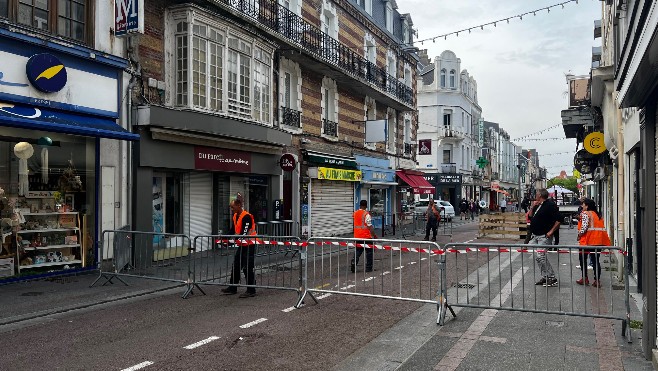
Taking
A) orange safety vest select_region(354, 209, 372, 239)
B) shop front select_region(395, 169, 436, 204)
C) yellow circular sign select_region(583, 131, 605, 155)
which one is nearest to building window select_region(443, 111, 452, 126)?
shop front select_region(395, 169, 436, 204)

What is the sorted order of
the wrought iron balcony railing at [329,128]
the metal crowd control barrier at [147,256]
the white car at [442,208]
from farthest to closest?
the white car at [442,208], the wrought iron balcony railing at [329,128], the metal crowd control barrier at [147,256]

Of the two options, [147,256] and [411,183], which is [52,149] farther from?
[411,183]

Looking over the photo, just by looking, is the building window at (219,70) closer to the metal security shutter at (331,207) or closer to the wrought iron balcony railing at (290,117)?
the wrought iron balcony railing at (290,117)

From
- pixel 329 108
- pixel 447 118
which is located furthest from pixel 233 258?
pixel 447 118

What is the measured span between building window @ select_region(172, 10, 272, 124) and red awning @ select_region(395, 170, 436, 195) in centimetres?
1310

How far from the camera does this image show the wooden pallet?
20984 millimetres

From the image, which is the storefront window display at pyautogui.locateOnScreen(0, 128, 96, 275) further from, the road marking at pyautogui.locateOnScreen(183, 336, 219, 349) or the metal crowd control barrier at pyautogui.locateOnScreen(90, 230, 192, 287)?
the road marking at pyautogui.locateOnScreen(183, 336, 219, 349)

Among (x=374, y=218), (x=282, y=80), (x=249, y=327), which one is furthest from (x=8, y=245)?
(x=374, y=218)

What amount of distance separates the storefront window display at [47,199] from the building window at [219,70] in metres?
3.28

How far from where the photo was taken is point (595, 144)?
15.4m

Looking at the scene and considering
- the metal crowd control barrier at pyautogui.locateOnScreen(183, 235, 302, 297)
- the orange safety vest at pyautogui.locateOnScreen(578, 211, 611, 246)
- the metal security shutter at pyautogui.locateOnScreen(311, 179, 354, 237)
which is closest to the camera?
the metal crowd control barrier at pyautogui.locateOnScreen(183, 235, 302, 297)

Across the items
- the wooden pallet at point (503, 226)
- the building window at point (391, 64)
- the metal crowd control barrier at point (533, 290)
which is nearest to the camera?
the metal crowd control barrier at point (533, 290)

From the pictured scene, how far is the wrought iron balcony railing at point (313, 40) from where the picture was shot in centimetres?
1644

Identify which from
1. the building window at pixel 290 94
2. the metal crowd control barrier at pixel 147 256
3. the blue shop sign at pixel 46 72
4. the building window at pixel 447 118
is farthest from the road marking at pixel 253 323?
the building window at pixel 447 118
